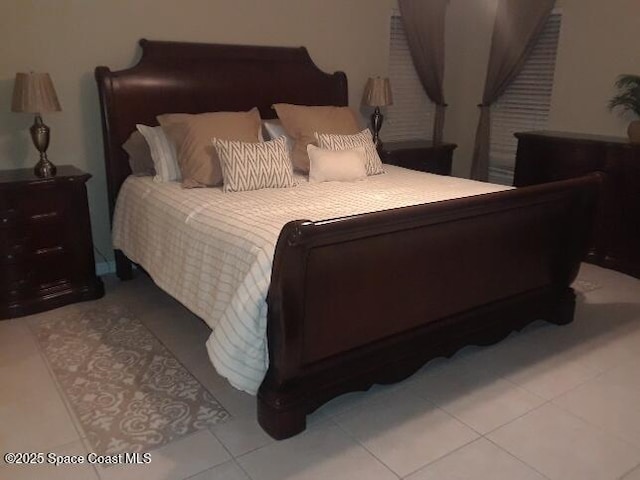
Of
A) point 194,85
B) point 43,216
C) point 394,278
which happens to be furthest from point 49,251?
point 394,278

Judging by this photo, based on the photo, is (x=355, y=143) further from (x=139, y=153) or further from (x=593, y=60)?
(x=593, y=60)

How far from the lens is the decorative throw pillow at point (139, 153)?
11.1 feet

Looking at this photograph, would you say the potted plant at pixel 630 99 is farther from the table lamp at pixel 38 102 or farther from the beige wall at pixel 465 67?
the table lamp at pixel 38 102

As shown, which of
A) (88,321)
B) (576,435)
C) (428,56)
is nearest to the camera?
(576,435)

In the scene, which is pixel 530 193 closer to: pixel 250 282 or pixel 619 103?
pixel 250 282

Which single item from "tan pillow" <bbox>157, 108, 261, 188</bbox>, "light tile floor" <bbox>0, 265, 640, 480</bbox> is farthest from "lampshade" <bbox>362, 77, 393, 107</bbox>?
"light tile floor" <bbox>0, 265, 640, 480</bbox>

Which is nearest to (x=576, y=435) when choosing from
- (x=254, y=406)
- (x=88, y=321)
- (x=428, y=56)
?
(x=254, y=406)

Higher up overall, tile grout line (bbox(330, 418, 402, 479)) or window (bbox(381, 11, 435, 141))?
window (bbox(381, 11, 435, 141))

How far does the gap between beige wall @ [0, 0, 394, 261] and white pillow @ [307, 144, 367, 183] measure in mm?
1189

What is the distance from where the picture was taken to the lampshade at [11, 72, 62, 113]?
2.92m

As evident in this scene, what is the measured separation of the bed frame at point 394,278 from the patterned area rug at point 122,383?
0.39m

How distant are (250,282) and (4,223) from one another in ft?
5.82

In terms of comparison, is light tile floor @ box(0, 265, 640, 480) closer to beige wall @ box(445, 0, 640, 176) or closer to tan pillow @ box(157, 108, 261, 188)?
tan pillow @ box(157, 108, 261, 188)

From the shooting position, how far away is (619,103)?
4.05 metres
